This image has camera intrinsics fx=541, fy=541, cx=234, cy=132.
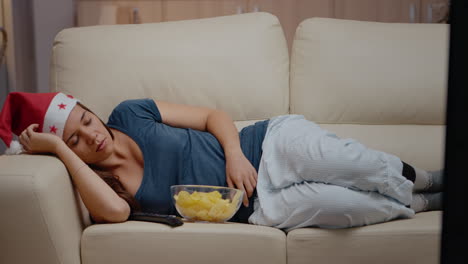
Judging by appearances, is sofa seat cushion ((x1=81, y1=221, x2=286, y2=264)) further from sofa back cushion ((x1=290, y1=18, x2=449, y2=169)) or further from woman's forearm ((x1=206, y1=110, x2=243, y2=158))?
sofa back cushion ((x1=290, y1=18, x2=449, y2=169))

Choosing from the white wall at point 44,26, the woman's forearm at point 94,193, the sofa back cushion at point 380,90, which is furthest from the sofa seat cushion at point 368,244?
the white wall at point 44,26

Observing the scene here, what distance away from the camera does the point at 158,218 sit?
4.89 ft

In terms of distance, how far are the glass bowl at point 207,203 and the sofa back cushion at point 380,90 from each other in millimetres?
582

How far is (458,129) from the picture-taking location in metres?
0.28

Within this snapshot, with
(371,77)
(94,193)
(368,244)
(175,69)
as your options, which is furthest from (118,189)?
(371,77)

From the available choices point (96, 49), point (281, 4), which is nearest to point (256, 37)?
point (96, 49)

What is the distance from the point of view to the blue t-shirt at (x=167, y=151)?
1657 mm

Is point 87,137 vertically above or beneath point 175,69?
beneath

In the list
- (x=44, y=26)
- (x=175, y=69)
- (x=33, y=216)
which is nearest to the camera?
(x=33, y=216)

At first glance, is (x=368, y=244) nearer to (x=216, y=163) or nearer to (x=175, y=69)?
(x=216, y=163)

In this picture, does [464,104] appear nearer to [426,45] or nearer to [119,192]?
[119,192]

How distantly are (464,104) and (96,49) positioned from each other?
A: 6.11ft

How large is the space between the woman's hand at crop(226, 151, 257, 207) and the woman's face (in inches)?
14.7

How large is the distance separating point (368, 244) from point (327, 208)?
14cm
